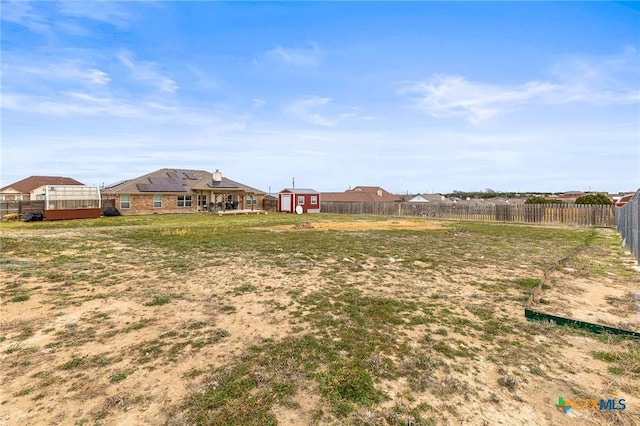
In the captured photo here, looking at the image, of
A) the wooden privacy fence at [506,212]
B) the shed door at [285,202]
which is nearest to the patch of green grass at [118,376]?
the wooden privacy fence at [506,212]

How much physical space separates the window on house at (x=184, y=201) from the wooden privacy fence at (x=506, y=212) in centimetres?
1550

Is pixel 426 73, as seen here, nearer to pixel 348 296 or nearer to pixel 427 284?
pixel 427 284

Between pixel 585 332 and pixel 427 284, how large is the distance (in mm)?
2460

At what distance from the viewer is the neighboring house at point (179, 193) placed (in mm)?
25578

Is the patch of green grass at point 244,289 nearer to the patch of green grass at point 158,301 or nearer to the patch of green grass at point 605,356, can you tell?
the patch of green grass at point 158,301

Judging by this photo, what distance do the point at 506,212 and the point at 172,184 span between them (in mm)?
29393

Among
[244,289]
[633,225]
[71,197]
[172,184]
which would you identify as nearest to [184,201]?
[172,184]

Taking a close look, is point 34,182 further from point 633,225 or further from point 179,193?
point 633,225

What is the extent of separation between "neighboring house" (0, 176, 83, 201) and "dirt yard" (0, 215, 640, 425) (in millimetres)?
47732

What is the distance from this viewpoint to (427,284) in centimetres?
587

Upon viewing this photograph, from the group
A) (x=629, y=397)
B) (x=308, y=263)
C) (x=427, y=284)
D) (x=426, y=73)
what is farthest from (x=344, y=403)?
(x=426, y=73)

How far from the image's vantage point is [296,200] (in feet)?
107

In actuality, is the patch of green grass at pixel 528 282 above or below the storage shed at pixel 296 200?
below

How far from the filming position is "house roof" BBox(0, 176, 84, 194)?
140ft
